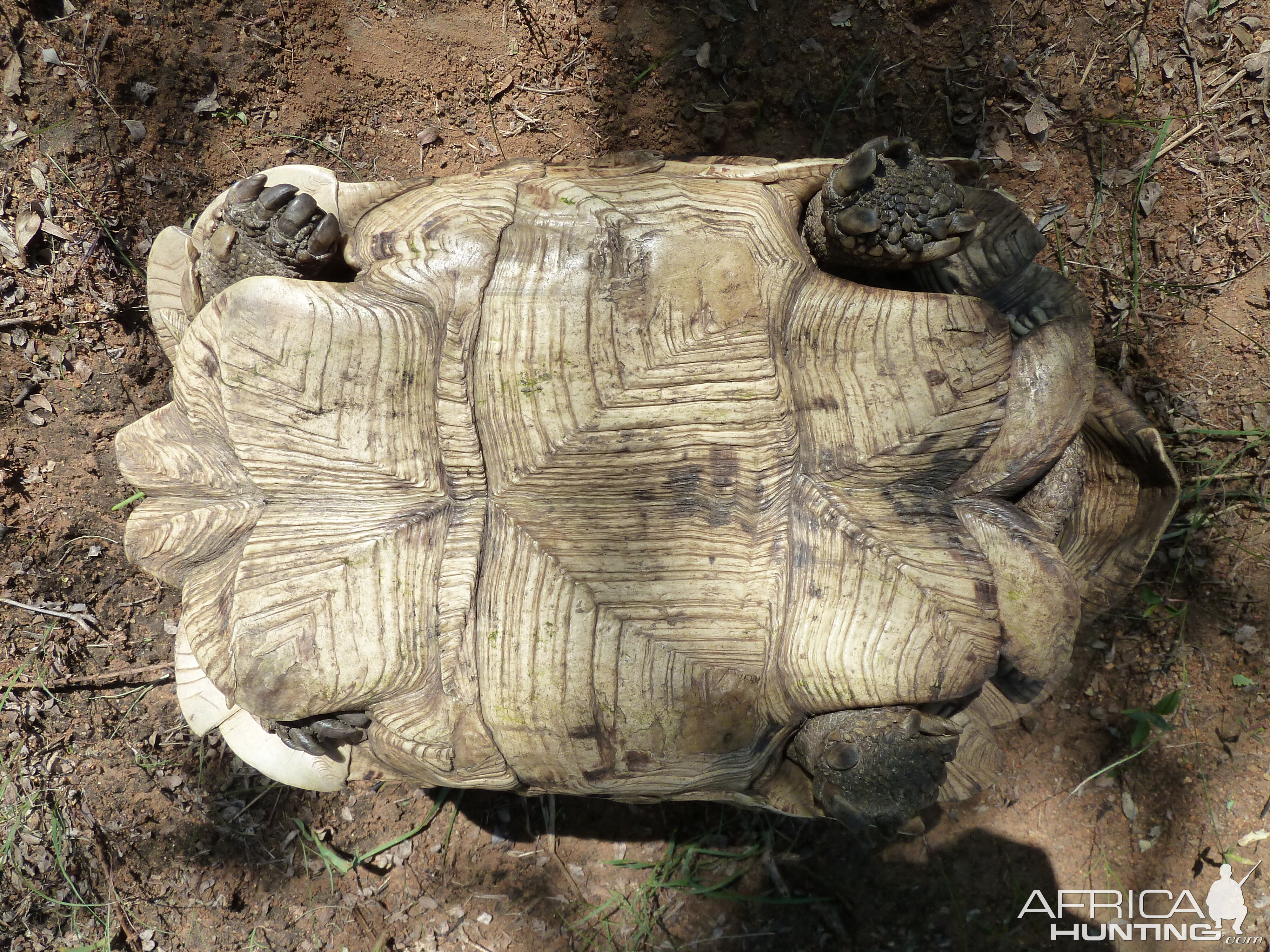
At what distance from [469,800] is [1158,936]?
2.80 metres

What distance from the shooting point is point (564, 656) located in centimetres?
194

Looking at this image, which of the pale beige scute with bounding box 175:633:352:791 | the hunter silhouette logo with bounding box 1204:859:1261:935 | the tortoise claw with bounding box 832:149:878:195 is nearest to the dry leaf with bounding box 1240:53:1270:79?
the tortoise claw with bounding box 832:149:878:195

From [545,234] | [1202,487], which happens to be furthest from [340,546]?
[1202,487]

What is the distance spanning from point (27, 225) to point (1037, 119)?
3.87 meters

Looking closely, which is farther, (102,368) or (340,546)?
(102,368)

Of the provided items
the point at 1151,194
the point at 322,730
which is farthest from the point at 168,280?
the point at 1151,194

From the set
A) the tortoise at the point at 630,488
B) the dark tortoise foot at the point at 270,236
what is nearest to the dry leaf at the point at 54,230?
the dark tortoise foot at the point at 270,236

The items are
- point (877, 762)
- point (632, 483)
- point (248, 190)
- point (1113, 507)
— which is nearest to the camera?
→ point (632, 483)

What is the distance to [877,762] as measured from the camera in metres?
2.08

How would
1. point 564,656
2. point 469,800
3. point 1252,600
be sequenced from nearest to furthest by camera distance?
1. point 564,656
2. point 1252,600
3. point 469,800

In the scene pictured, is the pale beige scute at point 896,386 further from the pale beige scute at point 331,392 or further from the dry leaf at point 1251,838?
the dry leaf at point 1251,838

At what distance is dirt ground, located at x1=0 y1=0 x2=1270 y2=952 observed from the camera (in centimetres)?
306

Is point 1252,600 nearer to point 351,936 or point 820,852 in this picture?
point 820,852

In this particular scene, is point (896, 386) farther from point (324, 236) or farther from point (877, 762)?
point (324, 236)
